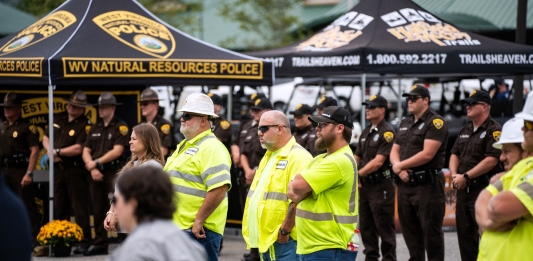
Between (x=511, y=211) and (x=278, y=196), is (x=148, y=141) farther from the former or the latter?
(x=511, y=211)

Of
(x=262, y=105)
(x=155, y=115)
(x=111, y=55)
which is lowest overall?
(x=155, y=115)

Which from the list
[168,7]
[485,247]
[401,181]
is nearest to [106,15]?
[401,181]

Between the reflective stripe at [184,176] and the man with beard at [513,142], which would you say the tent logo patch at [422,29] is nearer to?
the reflective stripe at [184,176]

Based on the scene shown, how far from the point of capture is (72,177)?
12.1 m

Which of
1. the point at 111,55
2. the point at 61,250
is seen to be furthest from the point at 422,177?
the point at 61,250

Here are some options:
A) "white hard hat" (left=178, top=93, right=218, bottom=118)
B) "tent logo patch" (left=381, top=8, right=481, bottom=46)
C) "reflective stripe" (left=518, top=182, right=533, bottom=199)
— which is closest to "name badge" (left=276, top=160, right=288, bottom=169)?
"white hard hat" (left=178, top=93, right=218, bottom=118)

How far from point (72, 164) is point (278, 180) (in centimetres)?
574

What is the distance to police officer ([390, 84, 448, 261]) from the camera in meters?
9.70

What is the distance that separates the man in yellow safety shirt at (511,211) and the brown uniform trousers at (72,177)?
26.4 ft

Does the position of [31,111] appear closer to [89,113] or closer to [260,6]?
[89,113]

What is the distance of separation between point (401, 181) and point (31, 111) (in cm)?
561

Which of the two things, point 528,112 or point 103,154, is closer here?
point 528,112

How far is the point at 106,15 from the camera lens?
12055 millimetres

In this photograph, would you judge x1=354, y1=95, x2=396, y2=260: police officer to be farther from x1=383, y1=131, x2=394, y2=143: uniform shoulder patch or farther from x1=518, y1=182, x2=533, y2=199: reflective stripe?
x1=518, y1=182, x2=533, y2=199: reflective stripe
